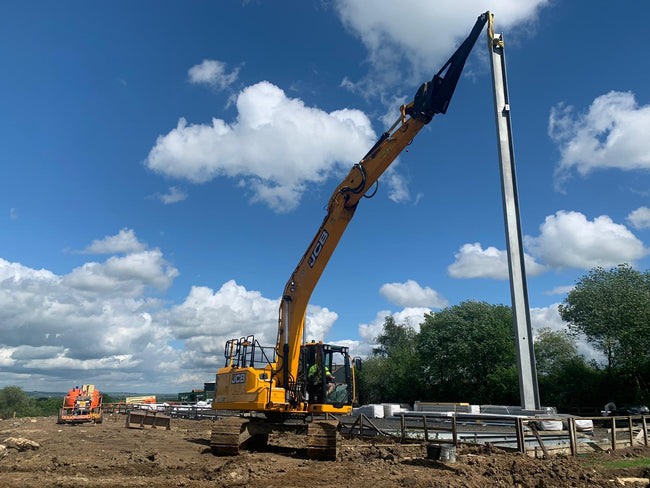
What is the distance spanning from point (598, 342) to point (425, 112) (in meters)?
33.1

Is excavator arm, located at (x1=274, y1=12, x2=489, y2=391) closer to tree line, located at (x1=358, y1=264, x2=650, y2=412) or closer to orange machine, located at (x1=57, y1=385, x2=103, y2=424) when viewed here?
orange machine, located at (x1=57, y1=385, x2=103, y2=424)

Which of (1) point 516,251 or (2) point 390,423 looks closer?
(1) point 516,251

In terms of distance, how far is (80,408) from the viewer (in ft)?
104

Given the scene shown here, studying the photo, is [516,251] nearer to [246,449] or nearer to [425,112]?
[425,112]

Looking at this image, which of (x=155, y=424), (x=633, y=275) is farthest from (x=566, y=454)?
(x=633, y=275)

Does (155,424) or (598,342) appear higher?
(598,342)

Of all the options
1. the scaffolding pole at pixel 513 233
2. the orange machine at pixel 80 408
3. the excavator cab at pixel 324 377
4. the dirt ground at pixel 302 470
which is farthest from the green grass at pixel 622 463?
the orange machine at pixel 80 408

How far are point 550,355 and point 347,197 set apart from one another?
35946 millimetres

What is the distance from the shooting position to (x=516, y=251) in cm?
1691

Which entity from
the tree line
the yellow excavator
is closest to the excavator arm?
the yellow excavator

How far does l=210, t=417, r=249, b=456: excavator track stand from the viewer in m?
13.9

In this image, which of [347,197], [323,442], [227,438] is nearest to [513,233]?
[347,197]

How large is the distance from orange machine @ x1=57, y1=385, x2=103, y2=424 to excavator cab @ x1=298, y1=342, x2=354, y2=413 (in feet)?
75.4

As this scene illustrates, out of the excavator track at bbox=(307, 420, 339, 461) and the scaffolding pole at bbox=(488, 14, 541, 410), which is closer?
the excavator track at bbox=(307, 420, 339, 461)
